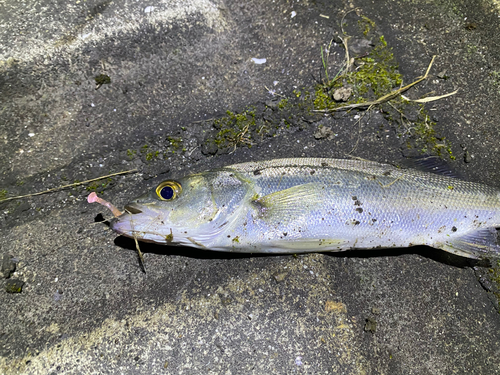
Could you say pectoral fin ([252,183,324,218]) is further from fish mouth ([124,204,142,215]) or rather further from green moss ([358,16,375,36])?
green moss ([358,16,375,36])

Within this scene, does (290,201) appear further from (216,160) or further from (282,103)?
(282,103)

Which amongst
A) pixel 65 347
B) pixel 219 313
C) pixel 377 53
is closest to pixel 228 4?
pixel 377 53

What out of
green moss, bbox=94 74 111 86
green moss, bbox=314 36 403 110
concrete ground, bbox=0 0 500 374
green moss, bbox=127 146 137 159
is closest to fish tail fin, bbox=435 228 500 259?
concrete ground, bbox=0 0 500 374

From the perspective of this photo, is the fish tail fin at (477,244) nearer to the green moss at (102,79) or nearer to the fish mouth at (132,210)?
the fish mouth at (132,210)

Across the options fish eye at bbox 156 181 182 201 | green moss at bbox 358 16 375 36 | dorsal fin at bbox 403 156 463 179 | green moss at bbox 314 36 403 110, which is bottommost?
fish eye at bbox 156 181 182 201

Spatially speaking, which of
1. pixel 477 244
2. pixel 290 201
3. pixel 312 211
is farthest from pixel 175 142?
pixel 477 244

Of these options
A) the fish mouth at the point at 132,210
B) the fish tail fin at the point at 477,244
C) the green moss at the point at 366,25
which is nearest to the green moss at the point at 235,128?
the fish mouth at the point at 132,210
